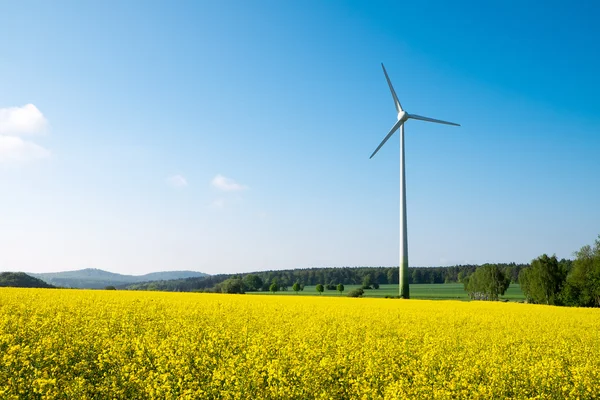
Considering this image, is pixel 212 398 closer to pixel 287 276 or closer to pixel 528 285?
pixel 528 285

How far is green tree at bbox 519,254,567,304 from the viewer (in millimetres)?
88188

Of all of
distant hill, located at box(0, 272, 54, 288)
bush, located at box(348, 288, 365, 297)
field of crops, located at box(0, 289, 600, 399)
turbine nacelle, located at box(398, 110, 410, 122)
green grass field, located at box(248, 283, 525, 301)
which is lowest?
green grass field, located at box(248, 283, 525, 301)

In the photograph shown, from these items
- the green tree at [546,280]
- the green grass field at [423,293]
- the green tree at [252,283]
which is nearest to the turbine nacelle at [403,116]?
the green grass field at [423,293]

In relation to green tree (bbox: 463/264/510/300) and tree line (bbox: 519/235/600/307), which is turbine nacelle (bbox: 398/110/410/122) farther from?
green tree (bbox: 463/264/510/300)

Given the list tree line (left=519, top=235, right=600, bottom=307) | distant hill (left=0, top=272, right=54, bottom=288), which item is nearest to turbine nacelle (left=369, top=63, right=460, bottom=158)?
tree line (left=519, top=235, right=600, bottom=307)

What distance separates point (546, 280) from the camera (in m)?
88.9

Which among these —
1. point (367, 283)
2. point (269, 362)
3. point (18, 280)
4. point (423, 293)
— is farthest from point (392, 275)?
point (269, 362)

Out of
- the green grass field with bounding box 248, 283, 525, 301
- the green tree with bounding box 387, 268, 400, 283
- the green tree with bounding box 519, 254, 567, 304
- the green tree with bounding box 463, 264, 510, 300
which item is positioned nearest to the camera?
the green tree with bounding box 519, 254, 567, 304

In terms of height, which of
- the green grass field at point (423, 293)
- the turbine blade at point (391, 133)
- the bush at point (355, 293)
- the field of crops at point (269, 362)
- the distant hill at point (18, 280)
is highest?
the turbine blade at point (391, 133)

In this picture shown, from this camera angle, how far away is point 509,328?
2220 centimetres

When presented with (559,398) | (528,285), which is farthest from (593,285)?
(559,398)

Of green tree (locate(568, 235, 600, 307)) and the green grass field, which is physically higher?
green tree (locate(568, 235, 600, 307))

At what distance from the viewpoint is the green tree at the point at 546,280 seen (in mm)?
88188

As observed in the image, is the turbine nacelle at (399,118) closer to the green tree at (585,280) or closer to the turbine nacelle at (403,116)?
the turbine nacelle at (403,116)
